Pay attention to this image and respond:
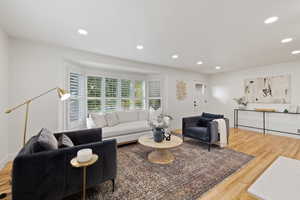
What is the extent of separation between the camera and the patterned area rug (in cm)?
168

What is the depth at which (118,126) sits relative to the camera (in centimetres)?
359

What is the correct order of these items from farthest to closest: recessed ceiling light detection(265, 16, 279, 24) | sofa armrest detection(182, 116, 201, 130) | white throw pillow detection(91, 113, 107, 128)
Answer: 1. sofa armrest detection(182, 116, 201, 130)
2. white throw pillow detection(91, 113, 107, 128)
3. recessed ceiling light detection(265, 16, 279, 24)

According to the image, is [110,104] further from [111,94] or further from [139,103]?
[139,103]

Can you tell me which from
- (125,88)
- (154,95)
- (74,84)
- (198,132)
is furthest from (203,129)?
(74,84)

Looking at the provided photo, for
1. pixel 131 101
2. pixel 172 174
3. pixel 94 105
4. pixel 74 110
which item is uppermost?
pixel 131 101

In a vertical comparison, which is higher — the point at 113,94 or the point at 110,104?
the point at 113,94

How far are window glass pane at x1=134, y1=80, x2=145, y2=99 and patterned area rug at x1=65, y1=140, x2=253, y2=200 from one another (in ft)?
7.90

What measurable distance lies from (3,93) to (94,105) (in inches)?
80.0

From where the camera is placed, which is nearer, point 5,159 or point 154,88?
Result: point 5,159

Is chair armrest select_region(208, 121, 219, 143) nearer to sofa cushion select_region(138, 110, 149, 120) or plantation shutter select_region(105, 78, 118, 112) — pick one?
sofa cushion select_region(138, 110, 149, 120)

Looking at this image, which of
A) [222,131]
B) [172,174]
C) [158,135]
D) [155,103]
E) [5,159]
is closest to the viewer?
[172,174]

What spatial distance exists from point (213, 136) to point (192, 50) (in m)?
2.16

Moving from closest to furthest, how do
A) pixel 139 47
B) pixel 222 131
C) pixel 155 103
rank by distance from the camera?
pixel 139 47, pixel 222 131, pixel 155 103

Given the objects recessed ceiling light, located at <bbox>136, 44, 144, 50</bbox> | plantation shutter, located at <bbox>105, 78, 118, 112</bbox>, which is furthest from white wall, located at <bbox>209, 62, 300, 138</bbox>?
plantation shutter, located at <bbox>105, 78, 118, 112</bbox>
